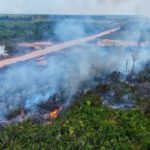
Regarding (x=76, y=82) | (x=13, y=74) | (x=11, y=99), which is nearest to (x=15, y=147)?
(x=11, y=99)

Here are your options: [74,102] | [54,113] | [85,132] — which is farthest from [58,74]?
[85,132]

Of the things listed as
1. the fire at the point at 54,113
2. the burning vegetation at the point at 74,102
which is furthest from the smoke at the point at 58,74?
Result: the fire at the point at 54,113

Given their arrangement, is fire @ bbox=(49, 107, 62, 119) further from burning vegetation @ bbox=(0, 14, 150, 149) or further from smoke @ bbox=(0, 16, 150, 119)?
smoke @ bbox=(0, 16, 150, 119)

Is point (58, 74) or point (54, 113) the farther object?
point (58, 74)

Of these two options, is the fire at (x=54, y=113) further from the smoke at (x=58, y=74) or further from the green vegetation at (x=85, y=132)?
the smoke at (x=58, y=74)

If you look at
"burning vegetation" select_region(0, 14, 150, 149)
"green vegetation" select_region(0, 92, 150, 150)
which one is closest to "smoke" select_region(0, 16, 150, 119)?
"burning vegetation" select_region(0, 14, 150, 149)

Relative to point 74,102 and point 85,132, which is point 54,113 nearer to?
point 74,102
